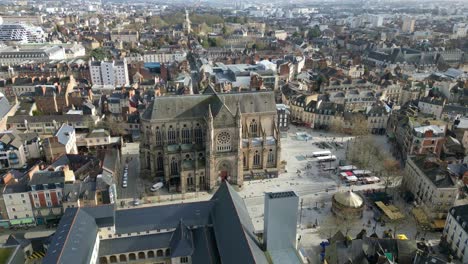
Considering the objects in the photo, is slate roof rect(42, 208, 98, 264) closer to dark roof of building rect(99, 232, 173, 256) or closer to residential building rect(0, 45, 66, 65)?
dark roof of building rect(99, 232, 173, 256)

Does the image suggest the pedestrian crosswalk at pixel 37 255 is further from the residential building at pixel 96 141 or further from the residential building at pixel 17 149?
the residential building at pixel 96 141

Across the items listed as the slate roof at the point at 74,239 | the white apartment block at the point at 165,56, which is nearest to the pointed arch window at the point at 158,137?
the slate roof at the point at 74,239

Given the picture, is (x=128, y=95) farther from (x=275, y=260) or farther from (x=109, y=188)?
(x=275, y=260)

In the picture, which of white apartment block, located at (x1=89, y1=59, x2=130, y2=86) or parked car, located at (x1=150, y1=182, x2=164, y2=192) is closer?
parked car, located at (x1=150, y1=182, x2=164, y2=192)

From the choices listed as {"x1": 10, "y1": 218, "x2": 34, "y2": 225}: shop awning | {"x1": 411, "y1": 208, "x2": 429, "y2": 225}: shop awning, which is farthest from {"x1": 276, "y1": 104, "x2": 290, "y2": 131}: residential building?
{"x1": 10, "y1": 218, "x2": 34, "y2": 225}: shop awning

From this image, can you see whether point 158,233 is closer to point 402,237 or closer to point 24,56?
point 402,237

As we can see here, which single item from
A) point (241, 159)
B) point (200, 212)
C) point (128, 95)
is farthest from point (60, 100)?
point (200, 212)

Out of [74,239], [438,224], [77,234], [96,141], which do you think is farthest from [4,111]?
[438,224]
